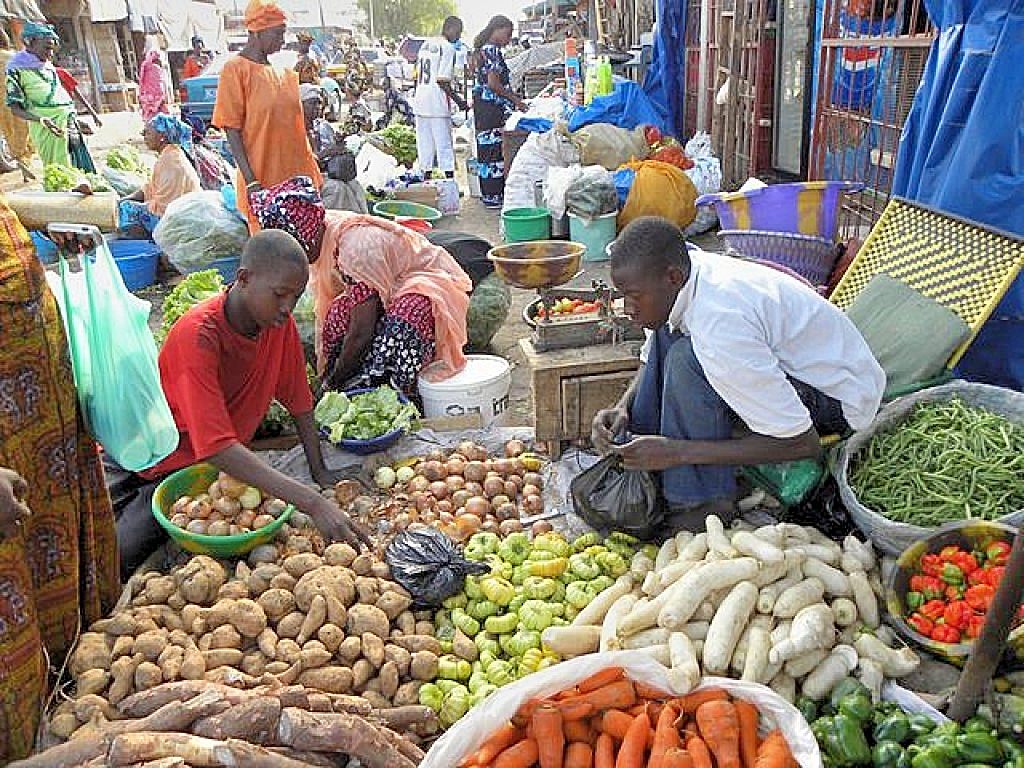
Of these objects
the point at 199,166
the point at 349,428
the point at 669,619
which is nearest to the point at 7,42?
the point at 199,166

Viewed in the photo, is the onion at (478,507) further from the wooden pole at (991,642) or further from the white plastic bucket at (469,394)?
the wooden pole at (991,642)

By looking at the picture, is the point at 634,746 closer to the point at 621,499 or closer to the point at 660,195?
the point at 621,499

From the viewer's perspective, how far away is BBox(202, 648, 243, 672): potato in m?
2.48

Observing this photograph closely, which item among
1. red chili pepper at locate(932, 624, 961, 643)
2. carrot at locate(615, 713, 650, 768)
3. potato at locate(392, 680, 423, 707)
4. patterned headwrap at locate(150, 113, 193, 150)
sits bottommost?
potato at locate(392, 680, 423, 707)

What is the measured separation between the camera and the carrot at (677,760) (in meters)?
2.10

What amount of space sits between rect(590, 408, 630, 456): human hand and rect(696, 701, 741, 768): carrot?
1.00m

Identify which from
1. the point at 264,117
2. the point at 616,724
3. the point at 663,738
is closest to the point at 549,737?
the point at 616,724

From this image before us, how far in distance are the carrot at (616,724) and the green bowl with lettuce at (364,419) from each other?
1905 mm

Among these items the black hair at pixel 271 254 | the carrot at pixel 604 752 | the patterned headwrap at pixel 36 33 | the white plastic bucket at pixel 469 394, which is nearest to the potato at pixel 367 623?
the carrot at pixel 604 752

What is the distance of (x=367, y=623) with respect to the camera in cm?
266

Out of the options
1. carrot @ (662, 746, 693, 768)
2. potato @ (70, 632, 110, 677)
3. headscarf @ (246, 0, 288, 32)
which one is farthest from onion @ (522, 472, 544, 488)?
headscarf @ (246, 0, 288, 32)

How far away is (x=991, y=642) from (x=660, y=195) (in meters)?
5.83

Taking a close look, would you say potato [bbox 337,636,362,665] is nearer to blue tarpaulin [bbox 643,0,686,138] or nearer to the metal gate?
the metal gate

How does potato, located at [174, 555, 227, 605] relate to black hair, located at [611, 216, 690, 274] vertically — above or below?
below
